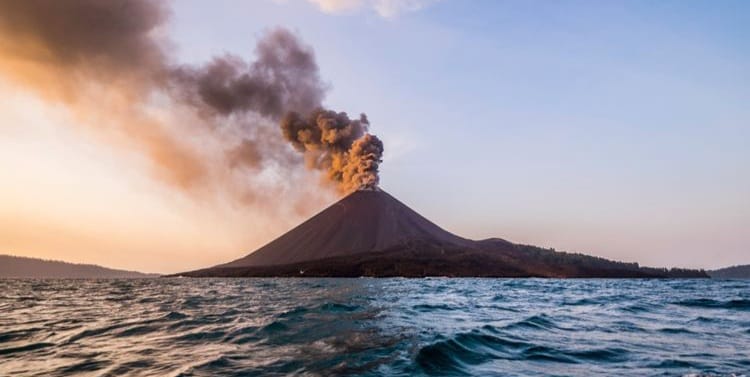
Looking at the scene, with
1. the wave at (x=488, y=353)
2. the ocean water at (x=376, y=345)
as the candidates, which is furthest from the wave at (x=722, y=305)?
the wave at (x=488, y=353)

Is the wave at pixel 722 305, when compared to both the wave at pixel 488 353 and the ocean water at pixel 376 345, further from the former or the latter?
the wave at pixel 488 353

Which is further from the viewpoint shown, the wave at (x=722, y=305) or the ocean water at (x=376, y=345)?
the wave at (x=722, y=305)

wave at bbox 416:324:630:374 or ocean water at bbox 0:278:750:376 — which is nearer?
ocean water at bbox 0:278:750:376

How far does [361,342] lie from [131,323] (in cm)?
1155

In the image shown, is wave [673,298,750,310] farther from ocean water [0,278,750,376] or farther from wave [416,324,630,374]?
wave [416,324,630,374]

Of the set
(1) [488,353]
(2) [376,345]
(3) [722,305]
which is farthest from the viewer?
(3) [722,305]

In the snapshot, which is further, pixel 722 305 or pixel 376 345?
pixel 722 305

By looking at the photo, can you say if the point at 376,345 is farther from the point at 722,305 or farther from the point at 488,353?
the point at 722,305

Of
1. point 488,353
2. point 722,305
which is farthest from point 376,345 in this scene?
point 722,305

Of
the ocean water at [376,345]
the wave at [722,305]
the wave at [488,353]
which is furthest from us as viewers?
the wave at [722,305]

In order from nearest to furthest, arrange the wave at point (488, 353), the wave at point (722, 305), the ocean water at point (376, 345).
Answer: the ocean water at point (376, 345), the wave at point (488, 353), the wave at point (722, 305)

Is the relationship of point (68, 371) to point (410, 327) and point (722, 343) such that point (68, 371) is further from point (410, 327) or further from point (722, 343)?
point (722, 343)

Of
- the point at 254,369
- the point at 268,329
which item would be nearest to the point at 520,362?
the point at 254,369

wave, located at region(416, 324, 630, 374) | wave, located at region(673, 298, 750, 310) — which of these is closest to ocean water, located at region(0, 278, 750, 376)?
wave, located at region(416, 324, 630, 374)
